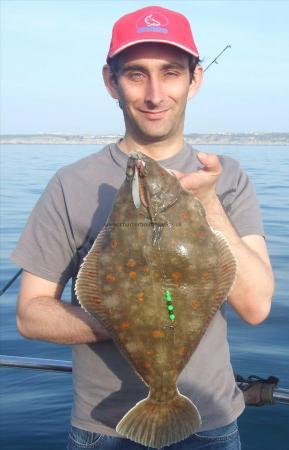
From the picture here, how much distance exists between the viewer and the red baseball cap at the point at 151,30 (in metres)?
3.04

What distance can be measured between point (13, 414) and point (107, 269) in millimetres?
4236

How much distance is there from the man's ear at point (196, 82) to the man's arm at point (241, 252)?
0.77m

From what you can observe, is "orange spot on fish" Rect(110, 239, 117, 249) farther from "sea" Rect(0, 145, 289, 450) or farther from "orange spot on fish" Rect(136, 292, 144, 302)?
"sea" Rect(0, 145, 289, 450)

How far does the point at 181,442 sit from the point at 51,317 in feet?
2.93

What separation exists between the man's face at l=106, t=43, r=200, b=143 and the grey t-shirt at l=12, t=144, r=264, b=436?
0.24 m

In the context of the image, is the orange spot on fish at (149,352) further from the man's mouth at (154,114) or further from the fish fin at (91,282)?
the man's mouth at (154,114)

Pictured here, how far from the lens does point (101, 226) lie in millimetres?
3139

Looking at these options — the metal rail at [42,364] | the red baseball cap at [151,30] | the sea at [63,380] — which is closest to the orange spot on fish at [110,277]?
the red baseball cap at [151,30]

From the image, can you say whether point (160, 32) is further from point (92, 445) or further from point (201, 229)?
point (92, 445)

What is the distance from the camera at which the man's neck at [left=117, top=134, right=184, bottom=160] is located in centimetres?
323

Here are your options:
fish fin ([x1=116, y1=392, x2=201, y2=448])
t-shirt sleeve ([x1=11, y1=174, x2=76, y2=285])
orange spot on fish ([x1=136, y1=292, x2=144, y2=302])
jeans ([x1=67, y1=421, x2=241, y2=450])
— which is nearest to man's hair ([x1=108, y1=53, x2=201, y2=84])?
t-shirt sleeve ([x1=11, y1=174, x2=76, y2=285])

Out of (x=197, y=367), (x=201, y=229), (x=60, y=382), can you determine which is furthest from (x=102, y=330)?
(x=60, y=382)

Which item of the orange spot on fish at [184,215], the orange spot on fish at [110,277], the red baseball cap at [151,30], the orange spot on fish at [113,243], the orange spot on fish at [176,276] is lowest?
the orange spot on fish at [110,277]

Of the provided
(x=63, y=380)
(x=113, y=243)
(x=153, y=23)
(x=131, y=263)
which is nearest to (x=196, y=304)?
(x=131, y=263)
